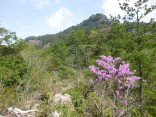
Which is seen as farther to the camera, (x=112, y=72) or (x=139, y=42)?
(x=139, y=42)

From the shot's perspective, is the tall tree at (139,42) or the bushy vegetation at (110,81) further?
the tall tree at (139,42)

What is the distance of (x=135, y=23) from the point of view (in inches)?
579

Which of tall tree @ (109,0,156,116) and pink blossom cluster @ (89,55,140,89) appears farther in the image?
tall tree @ (109,0,156,116)

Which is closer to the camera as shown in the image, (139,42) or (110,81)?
(110,81)

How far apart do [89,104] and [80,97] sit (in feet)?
6.44

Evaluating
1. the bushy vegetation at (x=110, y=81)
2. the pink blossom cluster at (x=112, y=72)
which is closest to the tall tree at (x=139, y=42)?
the bushy vegetation at (x=110, y=81)

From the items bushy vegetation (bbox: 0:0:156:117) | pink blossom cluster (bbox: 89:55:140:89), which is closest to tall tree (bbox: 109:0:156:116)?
bushy vegetation (bbox: 0:0:156:117)

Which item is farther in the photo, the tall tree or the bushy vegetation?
the tall tree

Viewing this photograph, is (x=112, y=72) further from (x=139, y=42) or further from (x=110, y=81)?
(x=139, y=42)

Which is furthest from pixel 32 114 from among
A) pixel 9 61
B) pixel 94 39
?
pixel 94 39

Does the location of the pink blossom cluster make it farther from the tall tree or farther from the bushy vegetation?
the tall tree

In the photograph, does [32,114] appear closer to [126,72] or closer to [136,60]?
[126,72]

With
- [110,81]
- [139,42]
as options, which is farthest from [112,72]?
[139,42]

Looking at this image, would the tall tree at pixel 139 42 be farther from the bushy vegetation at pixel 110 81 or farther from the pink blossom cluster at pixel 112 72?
the pink blossom cluster at pixel 112 72
